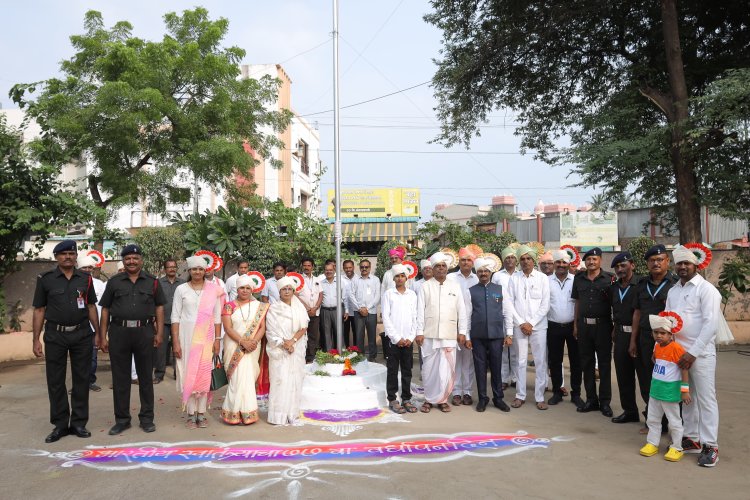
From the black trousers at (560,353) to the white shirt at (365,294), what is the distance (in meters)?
3.74

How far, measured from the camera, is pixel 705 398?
526cm

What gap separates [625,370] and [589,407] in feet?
2.71

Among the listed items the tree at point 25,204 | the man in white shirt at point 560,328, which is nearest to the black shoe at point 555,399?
the man in white shirt at point 560,328

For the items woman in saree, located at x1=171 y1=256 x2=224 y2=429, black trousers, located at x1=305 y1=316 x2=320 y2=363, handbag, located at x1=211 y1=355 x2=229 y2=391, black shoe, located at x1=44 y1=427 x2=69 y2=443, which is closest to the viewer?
black shoe, located at x1=44 y1=427 x2=69 y2=443

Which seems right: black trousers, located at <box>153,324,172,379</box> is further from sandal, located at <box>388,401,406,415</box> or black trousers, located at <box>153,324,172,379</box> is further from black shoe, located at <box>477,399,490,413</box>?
black shoe, located at <box>477,399,490,413</box>

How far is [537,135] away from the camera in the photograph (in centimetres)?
1427

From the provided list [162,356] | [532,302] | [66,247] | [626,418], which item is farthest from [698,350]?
[162,356]

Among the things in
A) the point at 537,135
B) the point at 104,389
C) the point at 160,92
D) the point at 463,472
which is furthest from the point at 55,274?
the point at 537,135

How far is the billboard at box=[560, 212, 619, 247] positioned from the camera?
26.3 metres

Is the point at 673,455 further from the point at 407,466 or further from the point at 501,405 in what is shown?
the point at 407,466

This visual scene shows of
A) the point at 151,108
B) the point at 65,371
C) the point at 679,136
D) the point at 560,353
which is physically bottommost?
the point at 560,353

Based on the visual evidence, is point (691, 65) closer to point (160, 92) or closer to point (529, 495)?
point (529, 495)

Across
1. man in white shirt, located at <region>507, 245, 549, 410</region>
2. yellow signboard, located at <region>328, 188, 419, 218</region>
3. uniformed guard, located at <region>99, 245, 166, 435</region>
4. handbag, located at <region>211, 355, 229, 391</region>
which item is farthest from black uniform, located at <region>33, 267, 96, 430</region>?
yellow signboard, located at <region>328, 188, 419, 218</region>

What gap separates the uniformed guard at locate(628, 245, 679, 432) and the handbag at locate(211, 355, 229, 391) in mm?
4544
